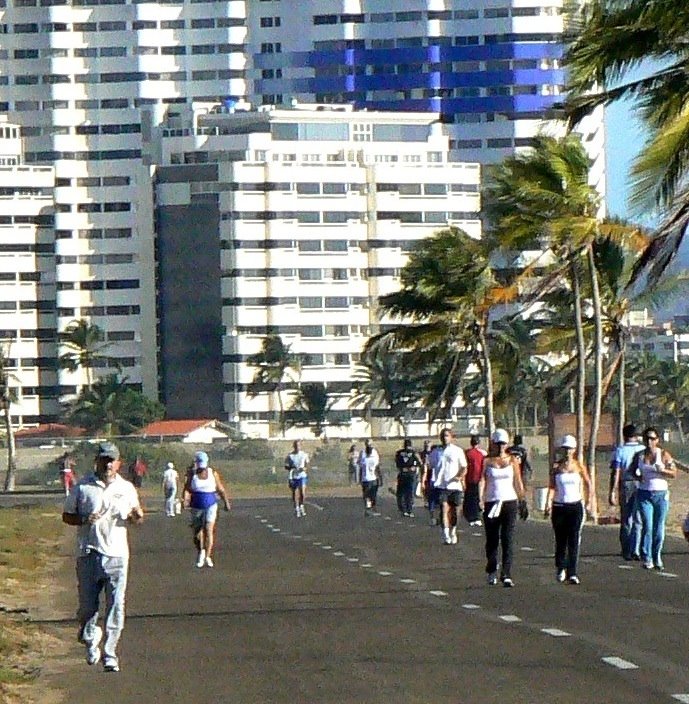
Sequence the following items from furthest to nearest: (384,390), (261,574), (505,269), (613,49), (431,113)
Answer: (431,113), (384,390), (505,269), (261,574), (613,49)

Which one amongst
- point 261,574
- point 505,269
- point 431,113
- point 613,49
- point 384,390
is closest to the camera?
point 613,49

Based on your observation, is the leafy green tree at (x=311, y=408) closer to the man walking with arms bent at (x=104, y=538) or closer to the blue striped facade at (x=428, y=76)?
the blue striped facade at (x=428, y=76)

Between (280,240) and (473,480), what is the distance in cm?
9740

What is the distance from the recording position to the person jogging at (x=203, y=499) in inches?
1011

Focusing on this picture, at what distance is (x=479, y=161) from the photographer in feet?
491

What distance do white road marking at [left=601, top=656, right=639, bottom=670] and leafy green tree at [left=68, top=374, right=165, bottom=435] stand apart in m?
112

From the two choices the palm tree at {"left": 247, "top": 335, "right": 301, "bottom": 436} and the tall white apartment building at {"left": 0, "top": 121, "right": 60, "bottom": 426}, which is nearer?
the palm tree at {"left": 247, "top": 335, "right": 301, "bottom": 436}

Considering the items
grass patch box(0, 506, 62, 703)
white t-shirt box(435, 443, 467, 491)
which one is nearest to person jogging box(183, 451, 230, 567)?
grass patch box(0, 506, 62, 703)

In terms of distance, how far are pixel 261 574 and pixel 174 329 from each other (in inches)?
4216

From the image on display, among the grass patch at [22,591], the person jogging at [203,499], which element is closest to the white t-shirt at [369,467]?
the grass patch at [22,591]

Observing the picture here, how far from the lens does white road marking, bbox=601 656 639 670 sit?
12.9 metres

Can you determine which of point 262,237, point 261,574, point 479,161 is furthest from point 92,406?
point 261,574

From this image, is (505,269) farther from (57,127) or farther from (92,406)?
(57,127)

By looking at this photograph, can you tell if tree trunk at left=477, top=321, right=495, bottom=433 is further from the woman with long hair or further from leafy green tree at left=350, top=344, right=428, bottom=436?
leafy green tree at left=350, top=344, right=428, bottom=436
